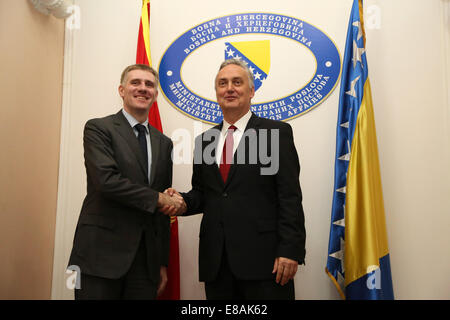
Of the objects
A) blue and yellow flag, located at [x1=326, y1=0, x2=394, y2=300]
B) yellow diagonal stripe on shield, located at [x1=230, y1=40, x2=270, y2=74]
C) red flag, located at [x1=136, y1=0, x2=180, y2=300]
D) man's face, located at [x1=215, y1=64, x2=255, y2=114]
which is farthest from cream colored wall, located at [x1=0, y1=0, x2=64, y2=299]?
blue and yellow flag, located at [x1=326, y1=0, x2=394, y2=300]

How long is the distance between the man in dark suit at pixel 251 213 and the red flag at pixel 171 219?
2.20 ft

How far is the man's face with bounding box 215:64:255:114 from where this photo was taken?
71.9 inches

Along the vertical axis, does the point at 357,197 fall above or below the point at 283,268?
above

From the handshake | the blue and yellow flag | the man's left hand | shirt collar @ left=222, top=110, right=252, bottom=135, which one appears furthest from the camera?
the blue and yellow flag

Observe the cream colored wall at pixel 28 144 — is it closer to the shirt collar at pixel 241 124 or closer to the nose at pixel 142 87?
the nose at pixel 142 87

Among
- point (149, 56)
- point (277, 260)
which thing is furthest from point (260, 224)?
point (149, 56)

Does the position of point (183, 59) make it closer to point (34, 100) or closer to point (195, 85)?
point (195, 85)

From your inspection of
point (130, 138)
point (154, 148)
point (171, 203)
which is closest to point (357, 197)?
point (171, 203)

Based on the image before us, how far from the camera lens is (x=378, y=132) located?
2.48 meters

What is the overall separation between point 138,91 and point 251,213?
2.98ft

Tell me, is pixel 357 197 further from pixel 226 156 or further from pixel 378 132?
pixel 226 156

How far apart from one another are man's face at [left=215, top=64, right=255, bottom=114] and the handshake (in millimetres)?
537

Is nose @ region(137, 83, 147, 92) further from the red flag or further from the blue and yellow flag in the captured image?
the blue and yellow flag

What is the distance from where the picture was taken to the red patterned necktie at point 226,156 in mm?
1743
